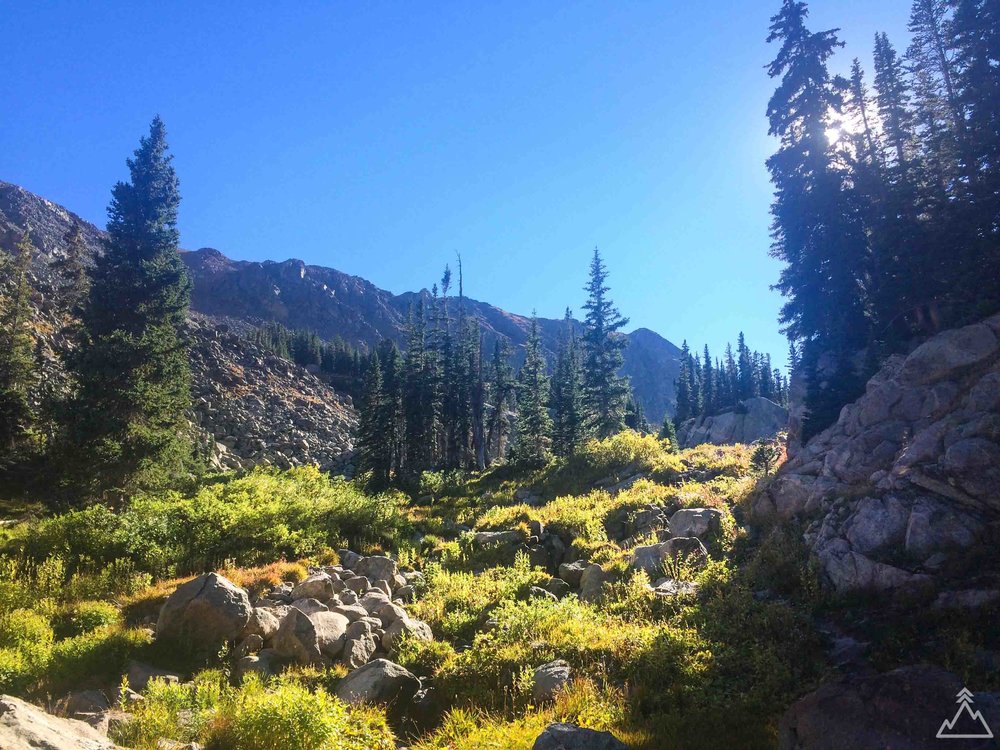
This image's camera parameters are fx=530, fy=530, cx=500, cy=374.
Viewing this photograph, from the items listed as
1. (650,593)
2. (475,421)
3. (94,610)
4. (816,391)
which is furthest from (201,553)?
(475,421)

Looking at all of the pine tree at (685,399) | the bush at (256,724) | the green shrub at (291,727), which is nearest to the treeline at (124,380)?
the bush at (256,724)

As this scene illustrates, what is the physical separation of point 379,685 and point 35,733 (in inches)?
173

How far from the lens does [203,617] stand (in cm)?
974

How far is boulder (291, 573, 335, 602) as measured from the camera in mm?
12094

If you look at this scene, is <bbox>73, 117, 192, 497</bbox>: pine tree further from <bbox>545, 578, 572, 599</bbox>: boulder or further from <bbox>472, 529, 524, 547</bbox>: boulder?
<bbox>545, 578, 572, 599</bbox>: boulder

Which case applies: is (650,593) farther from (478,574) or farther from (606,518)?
(606,518)

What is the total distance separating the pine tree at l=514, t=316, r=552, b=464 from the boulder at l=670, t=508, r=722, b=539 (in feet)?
72.8

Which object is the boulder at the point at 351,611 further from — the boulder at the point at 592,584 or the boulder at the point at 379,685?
the boulder at the point at 592,584

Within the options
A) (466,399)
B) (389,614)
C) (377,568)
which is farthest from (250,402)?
(389,614)

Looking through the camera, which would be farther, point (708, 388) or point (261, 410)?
point (708, 388)

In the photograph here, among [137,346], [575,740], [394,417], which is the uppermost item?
[137,346]

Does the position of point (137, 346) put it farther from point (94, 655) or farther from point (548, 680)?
point (548, 680)

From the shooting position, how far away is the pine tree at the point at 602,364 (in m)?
39.1

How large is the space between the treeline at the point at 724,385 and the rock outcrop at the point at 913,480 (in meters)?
70.6
